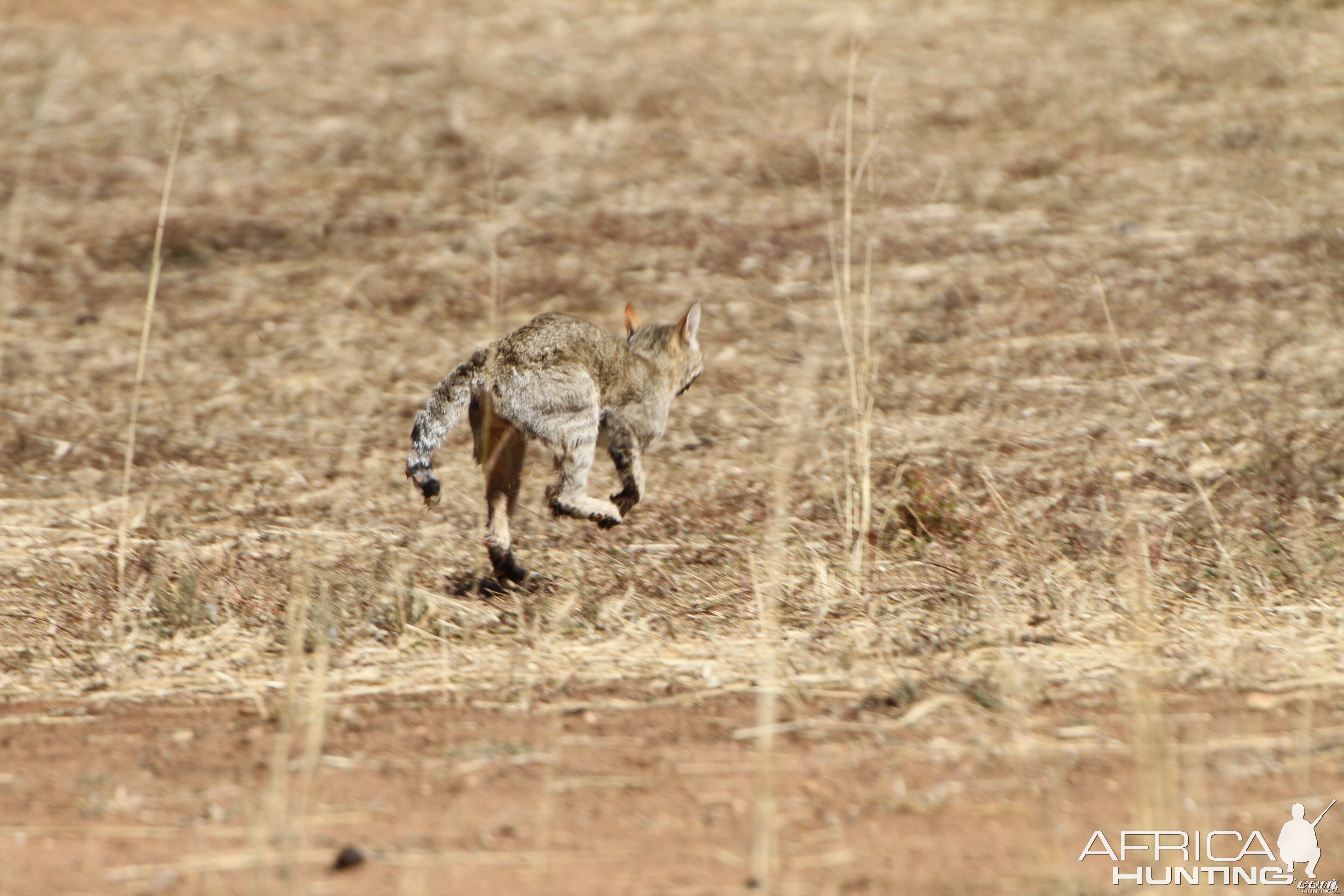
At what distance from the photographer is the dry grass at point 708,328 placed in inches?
224

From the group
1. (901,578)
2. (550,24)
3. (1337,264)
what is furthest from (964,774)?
(550,24)

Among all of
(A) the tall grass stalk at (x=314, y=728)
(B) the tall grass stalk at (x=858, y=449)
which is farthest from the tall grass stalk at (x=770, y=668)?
(A) the tall grass stalk at (x=314, y=728)

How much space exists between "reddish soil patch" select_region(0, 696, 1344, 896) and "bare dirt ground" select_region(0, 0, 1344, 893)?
0.06ft

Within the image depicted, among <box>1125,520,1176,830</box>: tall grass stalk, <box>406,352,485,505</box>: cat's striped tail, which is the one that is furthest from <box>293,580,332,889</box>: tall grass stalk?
<box>1125,520,1176,830</box>: tall grass stalk

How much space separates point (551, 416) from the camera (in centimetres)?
616

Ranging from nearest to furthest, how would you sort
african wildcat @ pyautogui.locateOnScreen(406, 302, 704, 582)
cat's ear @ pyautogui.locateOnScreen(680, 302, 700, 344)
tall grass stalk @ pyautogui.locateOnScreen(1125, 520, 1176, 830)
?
tall grass stalk @ pyautogui.locateOnScreen(1125, 520, 1176, 830) < african wildcat @ pyautogui.locateOnScreen(406, 302, 704, 582) < cat's ear @ pyautogui.locateOnScreen(680, 302, 700, 344)

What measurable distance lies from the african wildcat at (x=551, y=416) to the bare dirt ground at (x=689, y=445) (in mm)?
386

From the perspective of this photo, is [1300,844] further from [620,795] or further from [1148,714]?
[620,795]

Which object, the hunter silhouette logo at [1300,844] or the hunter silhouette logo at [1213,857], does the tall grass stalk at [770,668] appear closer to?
the hunter silhouette logo at [1213,857]

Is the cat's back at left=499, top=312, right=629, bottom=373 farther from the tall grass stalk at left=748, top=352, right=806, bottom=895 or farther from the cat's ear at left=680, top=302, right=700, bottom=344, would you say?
the tall grass stalk at left=748, top=352, right=806, bottom=895

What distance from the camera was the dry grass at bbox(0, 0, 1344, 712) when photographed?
5699 millimetres

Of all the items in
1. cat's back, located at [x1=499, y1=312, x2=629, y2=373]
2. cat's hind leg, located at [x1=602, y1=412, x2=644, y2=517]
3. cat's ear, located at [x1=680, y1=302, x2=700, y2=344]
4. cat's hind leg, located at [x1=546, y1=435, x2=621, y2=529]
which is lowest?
cat's hind leg, located at [x1=546, y1=435, x2=621, y2=529]

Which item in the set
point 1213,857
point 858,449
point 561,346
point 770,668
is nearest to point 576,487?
point 561,346

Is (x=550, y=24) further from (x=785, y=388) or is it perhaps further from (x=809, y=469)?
(x=809, y=469)
